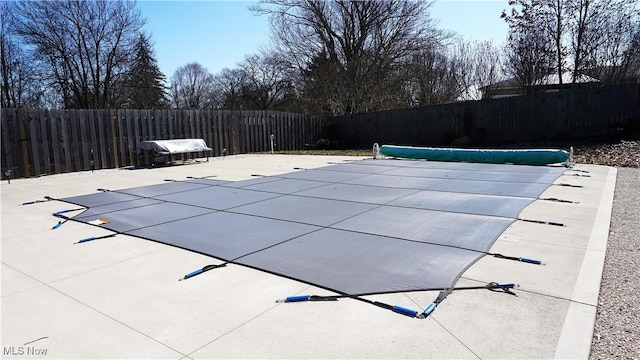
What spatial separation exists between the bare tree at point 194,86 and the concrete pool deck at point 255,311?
36702mm

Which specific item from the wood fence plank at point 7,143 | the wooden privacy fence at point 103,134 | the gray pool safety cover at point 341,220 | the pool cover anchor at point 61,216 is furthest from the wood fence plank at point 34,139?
the pool cover anchor at point 61,216

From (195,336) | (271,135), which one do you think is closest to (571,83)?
(271,135)

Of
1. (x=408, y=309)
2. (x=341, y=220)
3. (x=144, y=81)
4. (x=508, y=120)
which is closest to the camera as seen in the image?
A: (x=408, y=309)

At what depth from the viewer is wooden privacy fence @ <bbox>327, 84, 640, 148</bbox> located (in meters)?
12.2

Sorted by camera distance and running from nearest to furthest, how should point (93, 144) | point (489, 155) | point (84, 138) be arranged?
point (489, 155)
point (84, 138)
point (93, 144)

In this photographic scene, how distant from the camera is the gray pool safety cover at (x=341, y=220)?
3.15 meters

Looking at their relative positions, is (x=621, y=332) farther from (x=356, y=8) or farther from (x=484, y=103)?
(x=356, y=8)

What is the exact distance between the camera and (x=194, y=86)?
38906 millimetres

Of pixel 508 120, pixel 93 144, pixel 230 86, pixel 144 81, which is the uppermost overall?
pixel 230 86

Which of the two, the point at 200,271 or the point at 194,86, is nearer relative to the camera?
the point at 200,271

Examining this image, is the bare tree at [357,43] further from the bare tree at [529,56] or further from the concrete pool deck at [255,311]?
the concrete pool deck at [255,311]

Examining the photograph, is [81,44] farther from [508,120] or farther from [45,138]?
[508,120]

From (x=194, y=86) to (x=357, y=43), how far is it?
21.7 meters

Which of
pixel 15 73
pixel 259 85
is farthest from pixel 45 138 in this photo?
pixel 259 85
